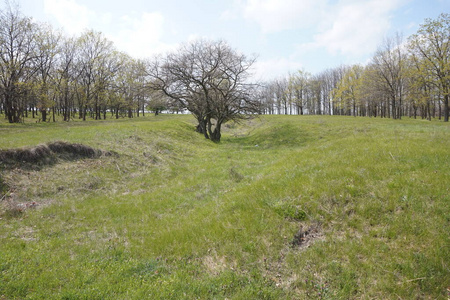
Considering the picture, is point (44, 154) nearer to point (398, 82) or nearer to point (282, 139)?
point (282, 139)

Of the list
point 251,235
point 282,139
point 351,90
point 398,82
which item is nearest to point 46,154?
point 251,235

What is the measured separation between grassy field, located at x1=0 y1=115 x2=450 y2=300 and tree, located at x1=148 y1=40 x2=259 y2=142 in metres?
21.6

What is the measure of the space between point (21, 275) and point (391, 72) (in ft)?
188

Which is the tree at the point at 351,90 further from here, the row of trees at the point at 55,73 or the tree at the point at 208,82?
the row of trees at the point at 55,73

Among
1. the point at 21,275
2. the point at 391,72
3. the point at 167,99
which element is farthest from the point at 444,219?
the point at 391,72

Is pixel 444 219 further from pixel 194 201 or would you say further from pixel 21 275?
pixel 21 275

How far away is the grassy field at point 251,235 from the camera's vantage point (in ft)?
14.3

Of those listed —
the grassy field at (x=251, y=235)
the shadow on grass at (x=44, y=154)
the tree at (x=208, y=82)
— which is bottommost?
the grassy field at (x=251, y=235)

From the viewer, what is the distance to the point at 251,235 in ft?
19.5

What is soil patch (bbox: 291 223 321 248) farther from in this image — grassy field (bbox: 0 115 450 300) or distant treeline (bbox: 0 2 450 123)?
distant treeline (bbox: 0 2 450 123)

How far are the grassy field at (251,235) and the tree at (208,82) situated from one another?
2164cm

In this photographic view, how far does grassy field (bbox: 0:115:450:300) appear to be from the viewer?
435 cm

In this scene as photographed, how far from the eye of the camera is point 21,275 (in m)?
4.67

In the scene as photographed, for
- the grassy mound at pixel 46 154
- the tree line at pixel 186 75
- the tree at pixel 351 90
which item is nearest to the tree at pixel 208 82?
the tree line at pixel 186 75
